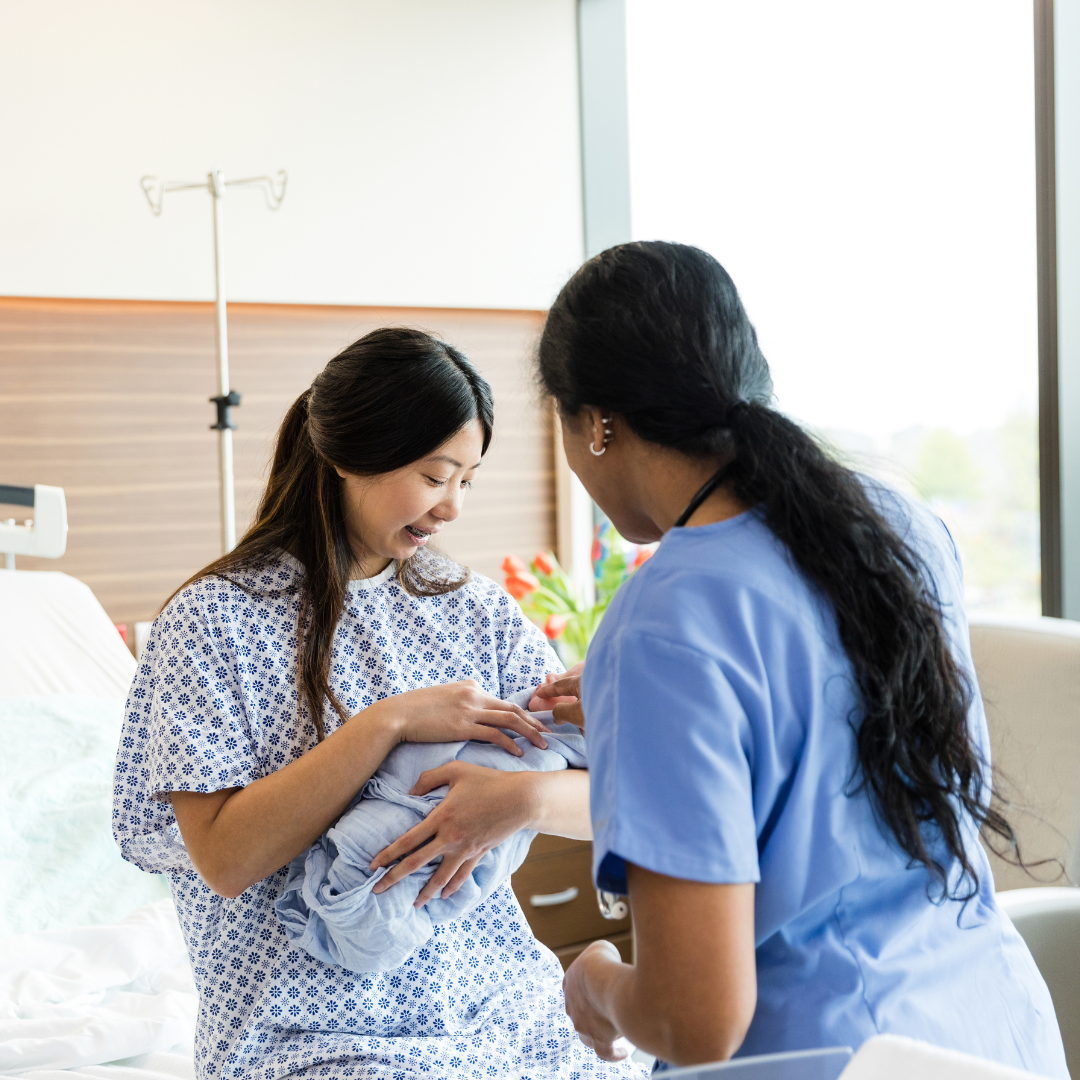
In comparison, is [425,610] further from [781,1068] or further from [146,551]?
[146,551]

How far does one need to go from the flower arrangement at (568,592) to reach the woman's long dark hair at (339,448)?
1.41 meters

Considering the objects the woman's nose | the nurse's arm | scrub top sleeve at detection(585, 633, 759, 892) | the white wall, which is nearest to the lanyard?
scrub top sleeve at detection(585, 633, 759, 892)

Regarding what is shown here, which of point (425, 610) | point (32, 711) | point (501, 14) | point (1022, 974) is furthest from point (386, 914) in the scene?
point (501, 14)

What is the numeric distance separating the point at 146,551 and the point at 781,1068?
2429 millimetres

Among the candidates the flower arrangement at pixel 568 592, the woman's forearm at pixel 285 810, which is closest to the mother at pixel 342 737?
the woman's forearm at pixel 285 810

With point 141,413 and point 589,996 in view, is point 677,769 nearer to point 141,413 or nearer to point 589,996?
point 589,996

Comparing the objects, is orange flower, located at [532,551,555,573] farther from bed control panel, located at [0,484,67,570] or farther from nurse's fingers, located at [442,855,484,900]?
nurse's fingers, located at [442,855,484,900]

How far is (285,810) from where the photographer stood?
1063 millimetres

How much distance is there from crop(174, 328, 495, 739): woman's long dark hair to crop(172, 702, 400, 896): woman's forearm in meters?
0.11

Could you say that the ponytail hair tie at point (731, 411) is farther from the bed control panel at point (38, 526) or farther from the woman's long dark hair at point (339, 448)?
the bed control panel at point (38, 526)

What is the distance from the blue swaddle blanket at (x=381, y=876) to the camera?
103 cm

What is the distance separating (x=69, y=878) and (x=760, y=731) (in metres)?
1.59

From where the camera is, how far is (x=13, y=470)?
8.51ft

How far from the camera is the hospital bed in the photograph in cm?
141
